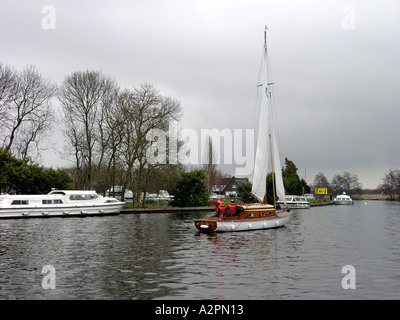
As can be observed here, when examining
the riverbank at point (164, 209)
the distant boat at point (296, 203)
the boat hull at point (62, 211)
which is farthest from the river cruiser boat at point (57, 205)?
the distant boat at point (296, 203)

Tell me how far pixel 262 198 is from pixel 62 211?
27.7 meters

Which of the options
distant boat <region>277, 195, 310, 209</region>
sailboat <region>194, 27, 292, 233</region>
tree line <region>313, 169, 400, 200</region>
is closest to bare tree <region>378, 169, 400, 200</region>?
tree line <region>313, 169, 400, 200</region>

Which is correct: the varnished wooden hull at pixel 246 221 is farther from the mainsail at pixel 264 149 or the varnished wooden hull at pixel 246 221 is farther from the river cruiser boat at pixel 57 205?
the river cruiser boat at pixel 57 205

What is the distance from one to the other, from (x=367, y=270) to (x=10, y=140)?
2026 inches

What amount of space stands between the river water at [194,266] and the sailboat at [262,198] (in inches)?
78.6

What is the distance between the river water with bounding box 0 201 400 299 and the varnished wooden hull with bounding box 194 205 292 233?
5.03 ft

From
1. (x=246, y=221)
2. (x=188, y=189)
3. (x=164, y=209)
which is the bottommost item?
(x=164, y=209)

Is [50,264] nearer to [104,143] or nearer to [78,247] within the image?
[78,247]

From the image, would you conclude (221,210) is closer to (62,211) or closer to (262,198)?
(262,198)

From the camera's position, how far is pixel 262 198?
1544 inches

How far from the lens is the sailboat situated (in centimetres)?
3381

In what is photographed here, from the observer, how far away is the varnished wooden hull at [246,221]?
33.0m

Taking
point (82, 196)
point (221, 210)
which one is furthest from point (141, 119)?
point (221, 210)
